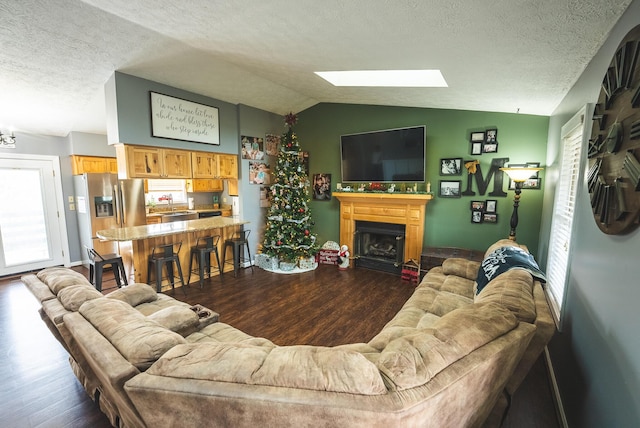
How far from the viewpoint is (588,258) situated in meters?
Result: 1.55

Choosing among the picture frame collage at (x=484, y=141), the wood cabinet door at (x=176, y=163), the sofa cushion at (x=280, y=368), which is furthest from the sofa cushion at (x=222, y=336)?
the picture frame collage at (x=484, y=141)

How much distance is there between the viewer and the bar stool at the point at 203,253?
13.2 feet

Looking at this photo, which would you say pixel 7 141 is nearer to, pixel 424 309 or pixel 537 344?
pixel 424 309

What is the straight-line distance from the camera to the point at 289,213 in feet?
16.1

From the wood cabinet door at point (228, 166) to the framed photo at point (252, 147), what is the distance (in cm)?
21

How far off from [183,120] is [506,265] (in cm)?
450

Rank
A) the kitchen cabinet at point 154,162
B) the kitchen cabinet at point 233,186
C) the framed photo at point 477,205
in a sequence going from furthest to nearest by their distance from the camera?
the kitchen cabinet at point 233,186, the framed photo at point 477,205, the kitchen cabinet at point 154,162

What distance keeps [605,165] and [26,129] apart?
23.0ft

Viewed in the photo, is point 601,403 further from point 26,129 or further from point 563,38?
point 26,129

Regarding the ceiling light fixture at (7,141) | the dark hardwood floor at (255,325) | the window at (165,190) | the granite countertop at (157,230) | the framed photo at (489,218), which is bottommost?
the dark hardwood floor at (255,325)

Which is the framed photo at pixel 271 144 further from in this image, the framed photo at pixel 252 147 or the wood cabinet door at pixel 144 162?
the wood cabinet door at pixel 144 162

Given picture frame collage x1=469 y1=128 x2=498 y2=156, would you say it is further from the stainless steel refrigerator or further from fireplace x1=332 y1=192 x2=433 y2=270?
the stainless steel refrigerator

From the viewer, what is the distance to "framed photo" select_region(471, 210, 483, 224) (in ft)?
13.1

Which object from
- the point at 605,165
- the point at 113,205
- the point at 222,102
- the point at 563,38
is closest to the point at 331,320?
the point at 605,165
